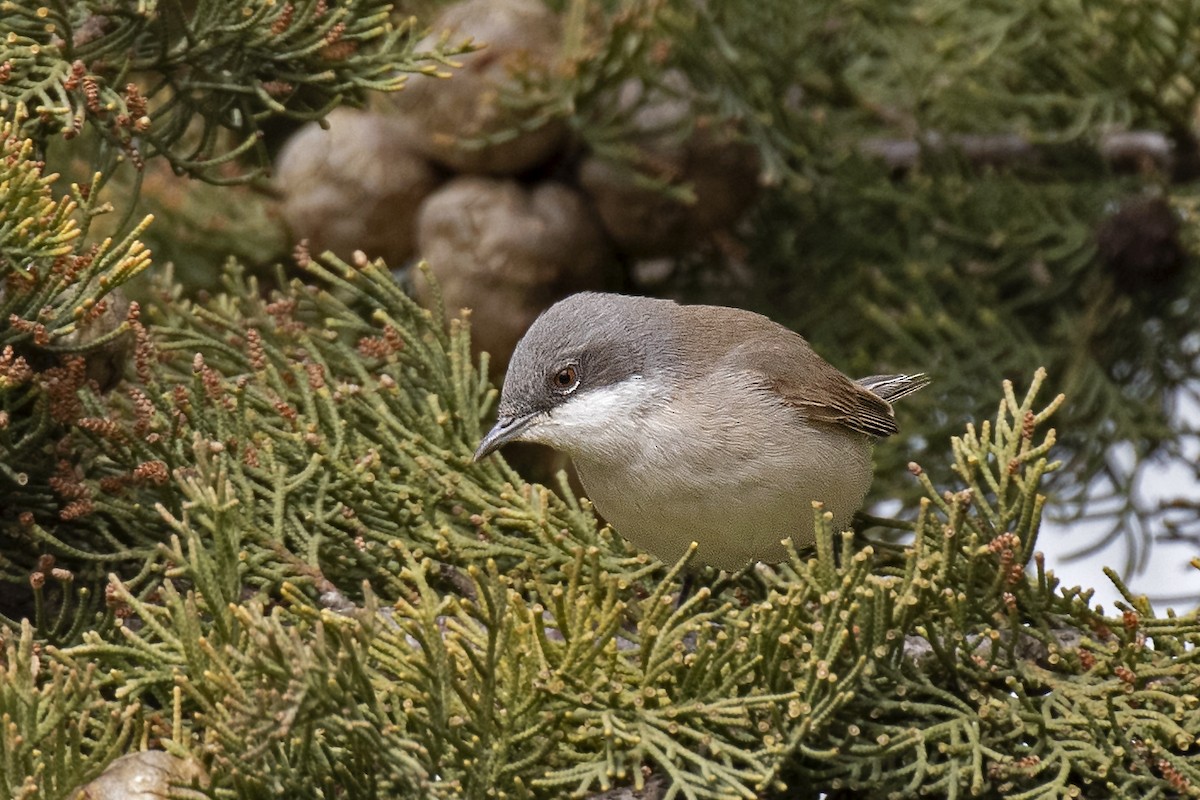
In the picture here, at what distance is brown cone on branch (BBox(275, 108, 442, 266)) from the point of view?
395 cm

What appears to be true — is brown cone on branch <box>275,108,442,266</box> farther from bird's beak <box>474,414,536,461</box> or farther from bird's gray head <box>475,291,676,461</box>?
bird's beak <box>474,414,536,461</box>

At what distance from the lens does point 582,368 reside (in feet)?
11.1

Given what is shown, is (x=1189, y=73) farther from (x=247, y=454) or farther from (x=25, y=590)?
(x=25, y=590)

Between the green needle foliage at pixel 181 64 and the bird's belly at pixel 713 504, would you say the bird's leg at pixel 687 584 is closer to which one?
the bird's belly at pixel 713 504

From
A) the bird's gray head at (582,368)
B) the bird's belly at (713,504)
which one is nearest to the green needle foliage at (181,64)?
the bird's gray head at (582,368)

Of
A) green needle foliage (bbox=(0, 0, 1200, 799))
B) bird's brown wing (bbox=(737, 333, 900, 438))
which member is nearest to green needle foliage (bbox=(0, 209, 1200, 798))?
green needle foliage (bbox=(0, 0, 1200, 799))

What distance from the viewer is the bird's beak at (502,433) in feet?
9.98

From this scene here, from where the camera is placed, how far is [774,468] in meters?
3.15

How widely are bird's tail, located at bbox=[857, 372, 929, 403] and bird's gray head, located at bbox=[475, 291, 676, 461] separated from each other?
747mm

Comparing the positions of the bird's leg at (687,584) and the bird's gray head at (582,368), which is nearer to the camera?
the bird's gray head at (582,368)

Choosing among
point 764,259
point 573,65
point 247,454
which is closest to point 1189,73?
point 764,259

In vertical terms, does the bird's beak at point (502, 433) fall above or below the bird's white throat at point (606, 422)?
below

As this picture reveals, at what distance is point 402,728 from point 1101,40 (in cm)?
314

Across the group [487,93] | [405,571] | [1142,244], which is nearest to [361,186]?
[487,93]
